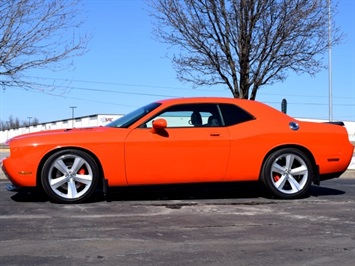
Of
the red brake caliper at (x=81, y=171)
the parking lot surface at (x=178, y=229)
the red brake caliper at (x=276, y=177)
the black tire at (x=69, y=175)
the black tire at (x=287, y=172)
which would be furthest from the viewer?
the red brake caliper at (x=276, y=177)

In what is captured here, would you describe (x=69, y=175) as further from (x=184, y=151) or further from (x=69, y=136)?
(x=184, y=151)

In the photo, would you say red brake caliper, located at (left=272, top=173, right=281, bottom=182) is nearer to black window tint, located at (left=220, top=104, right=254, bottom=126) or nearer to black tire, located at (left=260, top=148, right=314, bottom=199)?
black tire, located at (left=260, top=148, right=314, bottom=199)

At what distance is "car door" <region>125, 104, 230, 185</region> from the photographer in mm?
6453

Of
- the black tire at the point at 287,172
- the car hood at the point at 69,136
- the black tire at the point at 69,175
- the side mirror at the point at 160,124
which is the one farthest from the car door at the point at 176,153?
the black tire at the point at 287,172

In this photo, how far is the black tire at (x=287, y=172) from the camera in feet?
22.3

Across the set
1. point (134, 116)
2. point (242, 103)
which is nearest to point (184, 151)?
point (134, 116)

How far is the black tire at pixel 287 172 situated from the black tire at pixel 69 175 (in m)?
2.36

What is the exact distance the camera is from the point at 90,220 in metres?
5.48

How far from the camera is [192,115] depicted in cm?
688

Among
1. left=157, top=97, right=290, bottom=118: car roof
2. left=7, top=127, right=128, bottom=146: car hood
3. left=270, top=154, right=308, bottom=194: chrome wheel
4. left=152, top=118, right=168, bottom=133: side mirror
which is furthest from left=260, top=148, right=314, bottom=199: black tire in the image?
left=7, top=127, right=128, bottom=146: car hood

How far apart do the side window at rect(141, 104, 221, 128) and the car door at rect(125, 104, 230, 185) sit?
14 mm

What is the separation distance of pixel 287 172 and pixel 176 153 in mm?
1644

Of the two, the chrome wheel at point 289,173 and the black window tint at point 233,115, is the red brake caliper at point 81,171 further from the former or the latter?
the chrome wheel at point 289,173

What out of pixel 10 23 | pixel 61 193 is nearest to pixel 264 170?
pixel 61 193
